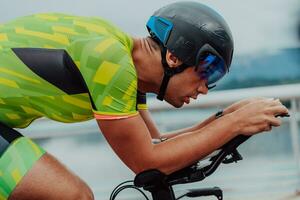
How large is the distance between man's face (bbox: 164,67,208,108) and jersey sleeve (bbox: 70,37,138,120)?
0.66ft

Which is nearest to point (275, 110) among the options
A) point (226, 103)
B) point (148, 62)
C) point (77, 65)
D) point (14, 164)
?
point (148, 62)

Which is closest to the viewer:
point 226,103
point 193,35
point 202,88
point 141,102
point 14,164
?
point 14,164

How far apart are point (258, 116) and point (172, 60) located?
311 mm

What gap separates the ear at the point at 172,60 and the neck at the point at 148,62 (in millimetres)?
36

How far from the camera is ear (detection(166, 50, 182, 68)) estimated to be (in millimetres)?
1552

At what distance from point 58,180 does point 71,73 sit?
311mm

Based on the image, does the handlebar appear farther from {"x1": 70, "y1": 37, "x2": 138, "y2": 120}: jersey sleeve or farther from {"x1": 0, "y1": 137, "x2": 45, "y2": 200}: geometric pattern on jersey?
{"x1": 0, "y1": 137, "x2": 45, "y2": 200}: geometric pattern on jersey

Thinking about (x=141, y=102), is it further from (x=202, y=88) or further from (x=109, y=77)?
(x=109, y=77)

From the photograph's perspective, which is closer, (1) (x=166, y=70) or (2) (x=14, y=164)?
(2) (x=14, y=164)

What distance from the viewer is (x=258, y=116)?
4.77 feet

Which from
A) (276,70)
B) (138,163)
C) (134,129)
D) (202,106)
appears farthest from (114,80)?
(276,70)

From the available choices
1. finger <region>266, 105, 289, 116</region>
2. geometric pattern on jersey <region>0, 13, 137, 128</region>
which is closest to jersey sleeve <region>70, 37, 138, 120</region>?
geometric pattern on jersey <region>0, 13, 137, 128</region>

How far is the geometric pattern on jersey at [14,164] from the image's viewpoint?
1.41m

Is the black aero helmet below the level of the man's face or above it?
above
